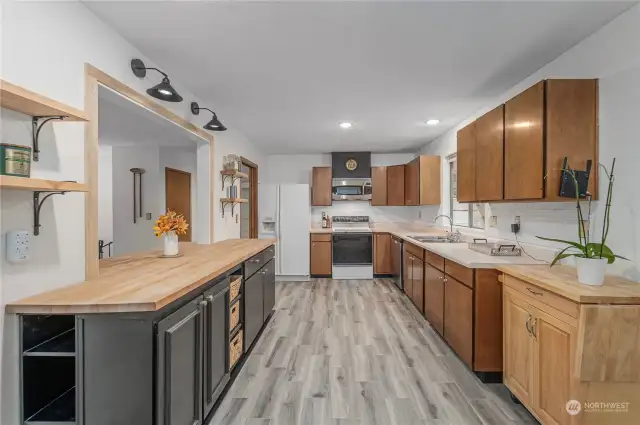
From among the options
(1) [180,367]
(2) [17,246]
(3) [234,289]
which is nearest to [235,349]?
(3) [234,289]

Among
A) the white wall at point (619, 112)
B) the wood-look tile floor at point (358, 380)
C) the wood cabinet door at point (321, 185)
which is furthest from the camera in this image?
the wood cabinet door at point (321, 185)

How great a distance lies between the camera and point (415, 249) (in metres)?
4.10

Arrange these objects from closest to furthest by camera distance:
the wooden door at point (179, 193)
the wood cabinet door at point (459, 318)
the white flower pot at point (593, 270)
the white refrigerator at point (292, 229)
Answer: the white flower pot at point (593, 270) < the wood cabinet door at point (459, 318) < the white refrigerator at point (292, 229) < the wooden door at point (179, 193)

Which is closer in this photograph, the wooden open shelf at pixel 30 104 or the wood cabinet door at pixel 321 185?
the wooden open shelf at pixel 30 104

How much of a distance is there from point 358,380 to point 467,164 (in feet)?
7.31

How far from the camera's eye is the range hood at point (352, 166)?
20.9 feet

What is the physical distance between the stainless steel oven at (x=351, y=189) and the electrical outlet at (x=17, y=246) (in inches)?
205

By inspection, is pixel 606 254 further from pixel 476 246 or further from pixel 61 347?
pixel 61 347

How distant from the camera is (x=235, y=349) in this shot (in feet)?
8.21

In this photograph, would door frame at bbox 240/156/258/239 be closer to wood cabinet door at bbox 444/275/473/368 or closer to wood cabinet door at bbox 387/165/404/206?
wood cabinet door at bbox 387/165/404/206

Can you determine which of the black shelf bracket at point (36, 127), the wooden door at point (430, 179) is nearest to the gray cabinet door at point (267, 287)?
the black shelf bracket at point (36, 127)

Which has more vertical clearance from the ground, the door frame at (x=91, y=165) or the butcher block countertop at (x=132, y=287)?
the door frame at (x=91, y=165)

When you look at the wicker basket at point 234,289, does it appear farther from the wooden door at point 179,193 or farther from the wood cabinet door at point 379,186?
the wood cabinet door at point 379,186

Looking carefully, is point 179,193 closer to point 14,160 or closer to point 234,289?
point 234,289
